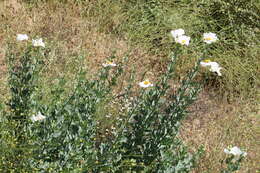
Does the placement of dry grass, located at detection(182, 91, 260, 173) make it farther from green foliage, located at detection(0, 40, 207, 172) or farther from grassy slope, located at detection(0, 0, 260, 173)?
green foliage, located at detection(0, 40, 207, 172)

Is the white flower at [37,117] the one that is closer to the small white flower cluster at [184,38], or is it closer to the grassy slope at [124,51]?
the small white flower cluster at [184,38]

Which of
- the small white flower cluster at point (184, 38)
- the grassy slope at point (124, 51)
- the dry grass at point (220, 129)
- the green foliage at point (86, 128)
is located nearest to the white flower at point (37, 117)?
the green foliage at point (86, 128)

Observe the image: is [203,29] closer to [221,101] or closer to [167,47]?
[167,47]

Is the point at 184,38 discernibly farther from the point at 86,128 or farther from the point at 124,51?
the point at 124,51

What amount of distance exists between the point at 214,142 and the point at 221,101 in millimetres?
852

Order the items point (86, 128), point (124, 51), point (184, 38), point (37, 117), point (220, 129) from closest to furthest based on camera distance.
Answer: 1. point (37, 117)
2. point (86, 128)
3. point (184, 38)
4. point (220, 129)
5. point (124, 51)

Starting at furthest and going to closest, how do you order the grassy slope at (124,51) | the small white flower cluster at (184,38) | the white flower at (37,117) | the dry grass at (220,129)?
the grassy slope at (124,51) < the dry grass at (220,129) < the small white flower cluster at (184,38) < the white flower at (37,117)

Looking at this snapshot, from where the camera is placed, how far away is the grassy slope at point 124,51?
418 centimetres

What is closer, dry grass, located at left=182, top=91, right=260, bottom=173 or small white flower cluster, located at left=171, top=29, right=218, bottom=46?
small white flower cluster, located at left=171, top=29, right=218, bottom=46

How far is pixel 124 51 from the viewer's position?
4.83 metres

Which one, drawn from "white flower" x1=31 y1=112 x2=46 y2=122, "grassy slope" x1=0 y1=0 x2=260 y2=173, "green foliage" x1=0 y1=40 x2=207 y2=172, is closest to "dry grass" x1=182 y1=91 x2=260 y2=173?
"grassy slope" x1=0 y1=0 x2=260 y2=173

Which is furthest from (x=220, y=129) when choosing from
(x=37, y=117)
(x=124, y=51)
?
(x=37, y=117)

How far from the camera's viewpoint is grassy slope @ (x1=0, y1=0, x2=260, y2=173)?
4184 millimetres

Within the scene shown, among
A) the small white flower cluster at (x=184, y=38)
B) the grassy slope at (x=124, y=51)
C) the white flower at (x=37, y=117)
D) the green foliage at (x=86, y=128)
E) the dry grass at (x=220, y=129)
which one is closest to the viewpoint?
the white flower at (x=37, y=117)
